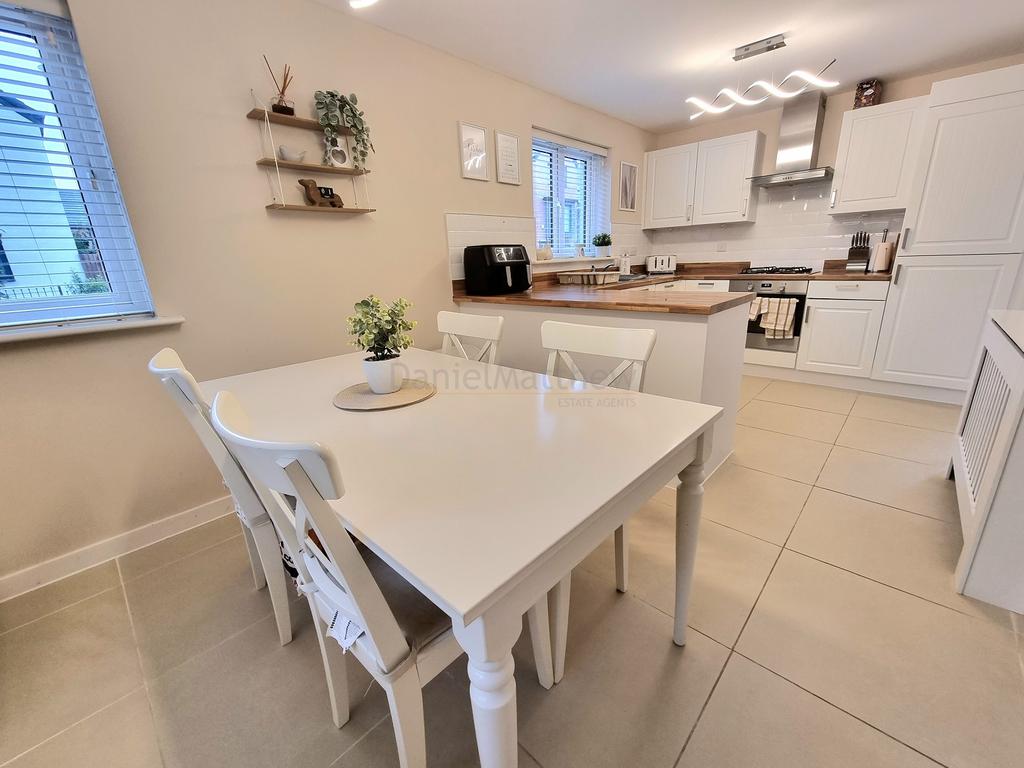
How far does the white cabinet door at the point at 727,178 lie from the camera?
11.7 ft

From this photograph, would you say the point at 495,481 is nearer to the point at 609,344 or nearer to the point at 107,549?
the point at 609,344

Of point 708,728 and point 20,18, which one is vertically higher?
point 20,18

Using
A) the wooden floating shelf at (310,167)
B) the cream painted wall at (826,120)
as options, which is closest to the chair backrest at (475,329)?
the wooden floating shelf at (310,167)

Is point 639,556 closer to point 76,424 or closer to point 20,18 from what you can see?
point 76,424

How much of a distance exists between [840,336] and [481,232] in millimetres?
2826

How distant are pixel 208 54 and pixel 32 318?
3.99 ft

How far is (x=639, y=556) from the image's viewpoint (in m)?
1.60

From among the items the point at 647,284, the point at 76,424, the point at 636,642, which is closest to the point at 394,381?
the point at 636,642

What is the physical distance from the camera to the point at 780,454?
227cm

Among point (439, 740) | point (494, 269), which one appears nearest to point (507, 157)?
point (494, 269)

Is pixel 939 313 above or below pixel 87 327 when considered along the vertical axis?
below

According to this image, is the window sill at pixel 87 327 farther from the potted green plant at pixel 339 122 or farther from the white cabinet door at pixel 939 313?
the white cabinet door at pixel 939 313

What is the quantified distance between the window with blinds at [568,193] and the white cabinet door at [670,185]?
673 millimetres

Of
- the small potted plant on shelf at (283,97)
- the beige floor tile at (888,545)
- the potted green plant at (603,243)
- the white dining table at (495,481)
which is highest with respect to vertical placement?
the small potted plant on shelf at (283,97)
